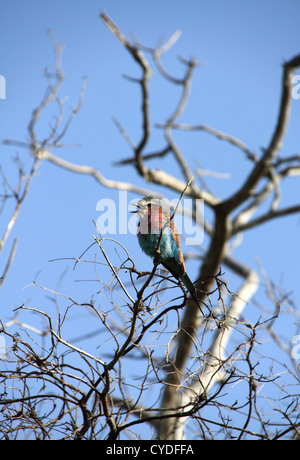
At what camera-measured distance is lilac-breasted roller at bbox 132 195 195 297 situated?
4.47 meters

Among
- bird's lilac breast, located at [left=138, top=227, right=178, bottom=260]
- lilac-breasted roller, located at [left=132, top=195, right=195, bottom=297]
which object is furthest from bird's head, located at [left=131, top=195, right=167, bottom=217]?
bird's lilac breast, located at [left=138, top=227, right=178, bottom=260]

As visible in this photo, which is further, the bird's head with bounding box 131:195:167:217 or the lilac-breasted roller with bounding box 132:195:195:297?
the bird's head with bounding box 131:195:167:217

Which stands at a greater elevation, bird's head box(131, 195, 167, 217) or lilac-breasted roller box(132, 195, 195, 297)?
→ bird's head box(131, 195, 167, 217)

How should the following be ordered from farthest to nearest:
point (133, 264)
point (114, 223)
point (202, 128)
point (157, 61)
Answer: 1. point (202, 128)
2. point (157, 61)
3. point (114, 223)
4. point (133, 264)

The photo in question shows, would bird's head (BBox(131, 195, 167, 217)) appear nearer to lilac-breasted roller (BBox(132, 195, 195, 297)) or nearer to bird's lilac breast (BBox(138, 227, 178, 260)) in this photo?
lilac-breasted roller (BBox(132, 195, 195, 297))

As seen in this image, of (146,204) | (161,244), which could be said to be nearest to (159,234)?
(161,244)

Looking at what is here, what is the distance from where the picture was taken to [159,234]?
457 centimetres

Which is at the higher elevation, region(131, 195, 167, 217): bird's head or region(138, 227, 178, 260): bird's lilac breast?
region(131, 195, 167, 217): bird's head

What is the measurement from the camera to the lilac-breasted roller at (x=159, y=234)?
4.47 metres

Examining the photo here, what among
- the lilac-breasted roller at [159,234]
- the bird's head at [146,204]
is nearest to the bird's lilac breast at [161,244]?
the lilac-breasted roller at [159,234]

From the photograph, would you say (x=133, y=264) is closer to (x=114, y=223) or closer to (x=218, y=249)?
(x=114, y=223)
